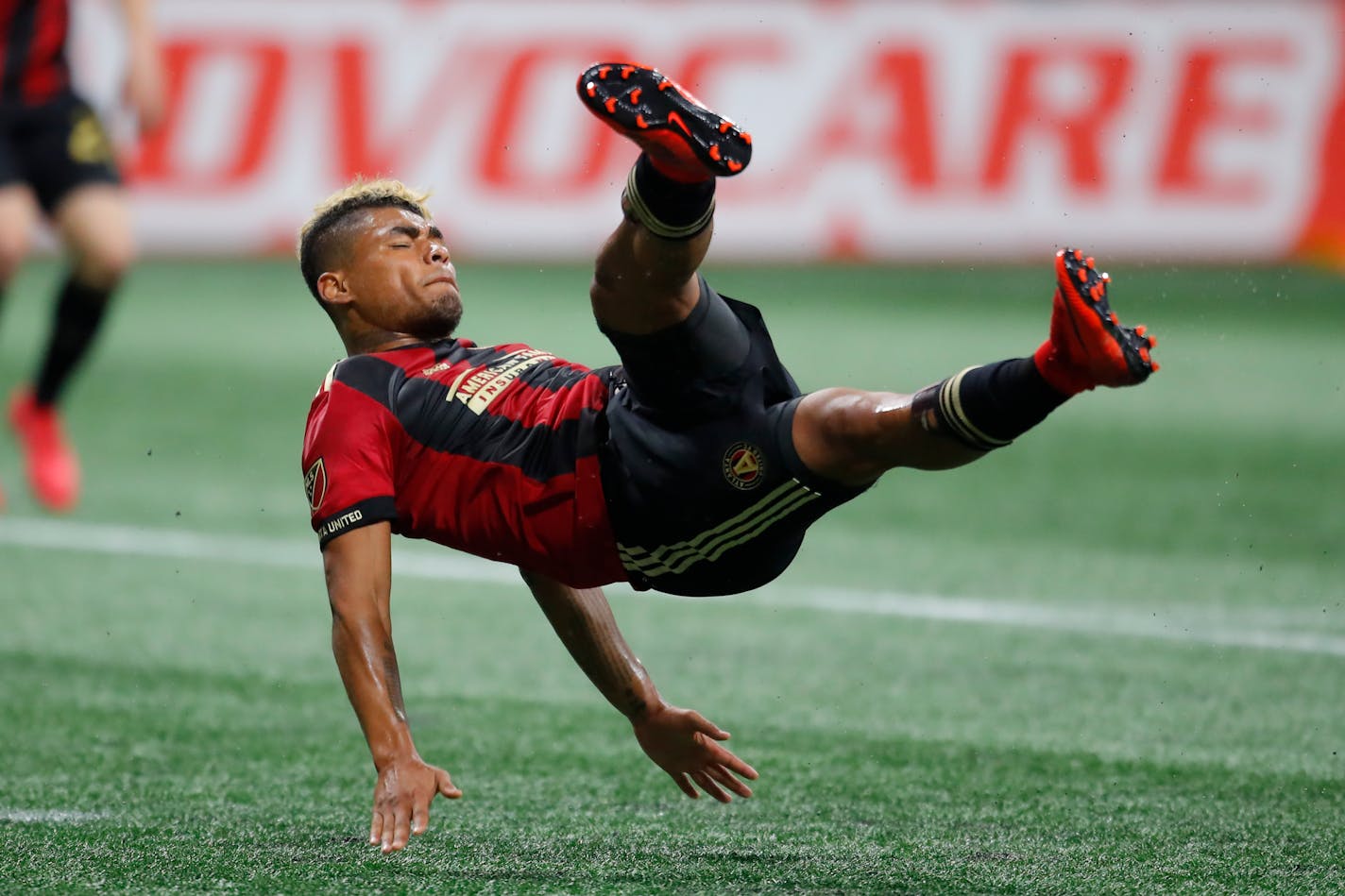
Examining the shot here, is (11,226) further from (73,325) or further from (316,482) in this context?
(316,482)

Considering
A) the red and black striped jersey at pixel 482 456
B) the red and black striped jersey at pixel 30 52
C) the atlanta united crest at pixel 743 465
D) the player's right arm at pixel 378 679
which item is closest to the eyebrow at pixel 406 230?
the red and black striped jersey at pixel 482 456

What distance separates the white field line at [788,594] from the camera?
5711 millimetres

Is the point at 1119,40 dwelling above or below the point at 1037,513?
above

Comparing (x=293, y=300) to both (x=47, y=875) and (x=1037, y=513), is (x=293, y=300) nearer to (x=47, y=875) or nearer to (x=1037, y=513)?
(x=1037, y=513)

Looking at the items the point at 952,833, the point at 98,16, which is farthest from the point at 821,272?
the point at 952,833

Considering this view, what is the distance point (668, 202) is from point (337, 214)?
2.92 ft

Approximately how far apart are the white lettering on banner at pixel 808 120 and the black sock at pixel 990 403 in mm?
10374

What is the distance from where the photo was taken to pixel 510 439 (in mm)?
3713

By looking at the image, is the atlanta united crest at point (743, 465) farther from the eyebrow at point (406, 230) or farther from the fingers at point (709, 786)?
the eyebrow at point (406, 230)

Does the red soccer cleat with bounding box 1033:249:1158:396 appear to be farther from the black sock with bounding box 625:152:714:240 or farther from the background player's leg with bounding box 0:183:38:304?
the background player's leg with bounding box 0:183:38:304

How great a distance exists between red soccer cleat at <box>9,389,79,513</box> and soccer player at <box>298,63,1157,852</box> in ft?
13.5

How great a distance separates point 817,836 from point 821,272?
1125 centimetres

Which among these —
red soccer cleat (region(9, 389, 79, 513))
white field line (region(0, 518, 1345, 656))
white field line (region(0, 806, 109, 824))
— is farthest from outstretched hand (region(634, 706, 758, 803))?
red soccer cleat (region(9, 389, 79, 513))

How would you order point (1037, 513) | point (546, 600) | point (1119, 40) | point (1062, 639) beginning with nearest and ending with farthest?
point (546, 600) → point (1062, 639) → point (1037, 513) → point (1119, 40)
